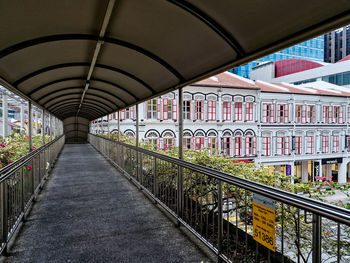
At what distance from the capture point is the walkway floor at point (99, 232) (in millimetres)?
2576

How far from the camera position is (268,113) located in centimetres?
2131

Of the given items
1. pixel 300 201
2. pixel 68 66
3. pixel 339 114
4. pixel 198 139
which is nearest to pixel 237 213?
pixel 300 201

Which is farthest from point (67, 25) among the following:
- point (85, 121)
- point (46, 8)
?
point (85, 121)

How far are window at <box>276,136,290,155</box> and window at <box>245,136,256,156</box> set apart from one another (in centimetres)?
267

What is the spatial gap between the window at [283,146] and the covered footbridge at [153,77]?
65.8ft

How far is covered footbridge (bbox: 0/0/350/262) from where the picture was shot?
189 centimetres

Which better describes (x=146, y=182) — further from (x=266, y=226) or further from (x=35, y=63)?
(x=266, y=226)

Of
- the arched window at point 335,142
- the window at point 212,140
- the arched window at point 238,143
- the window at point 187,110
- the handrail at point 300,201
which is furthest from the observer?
the arched window at point 335,142

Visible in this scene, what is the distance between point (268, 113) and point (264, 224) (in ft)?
69.3

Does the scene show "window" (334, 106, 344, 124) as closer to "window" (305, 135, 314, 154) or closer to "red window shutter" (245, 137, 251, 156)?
"window" (305, 135, 314, 154)

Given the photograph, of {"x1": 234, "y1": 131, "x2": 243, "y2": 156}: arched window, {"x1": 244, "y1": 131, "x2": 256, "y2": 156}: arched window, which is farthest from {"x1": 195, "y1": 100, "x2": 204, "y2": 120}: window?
{"x1": 244, "y1": 131, "x2": 256, "y2": 156}: arched window

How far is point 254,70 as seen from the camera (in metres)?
44.1

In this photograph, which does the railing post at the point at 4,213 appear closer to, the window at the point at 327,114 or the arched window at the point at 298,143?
the arched window at the point at 298,143

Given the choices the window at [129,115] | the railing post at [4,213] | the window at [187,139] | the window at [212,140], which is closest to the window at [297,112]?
the window at [212,140]
